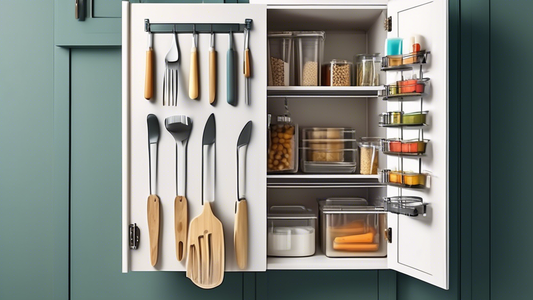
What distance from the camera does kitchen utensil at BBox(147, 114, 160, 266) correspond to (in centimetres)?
149

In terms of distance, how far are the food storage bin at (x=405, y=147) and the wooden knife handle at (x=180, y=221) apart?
648mm

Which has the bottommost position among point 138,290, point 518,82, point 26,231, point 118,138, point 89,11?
point 138,290

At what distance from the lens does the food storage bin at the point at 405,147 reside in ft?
4.41

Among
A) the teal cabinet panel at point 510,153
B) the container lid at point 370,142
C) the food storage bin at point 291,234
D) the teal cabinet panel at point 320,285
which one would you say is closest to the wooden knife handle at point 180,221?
the food storage bin at point 291,234

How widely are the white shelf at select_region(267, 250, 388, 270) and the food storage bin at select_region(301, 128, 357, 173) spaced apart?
302mm

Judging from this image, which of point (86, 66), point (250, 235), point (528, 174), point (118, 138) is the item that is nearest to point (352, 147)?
point (250, 235)

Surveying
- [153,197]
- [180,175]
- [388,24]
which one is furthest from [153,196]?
[388,24]

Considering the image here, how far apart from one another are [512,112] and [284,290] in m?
1.00

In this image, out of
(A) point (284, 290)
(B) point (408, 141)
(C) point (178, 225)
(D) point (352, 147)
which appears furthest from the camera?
(A) point (284, 290)

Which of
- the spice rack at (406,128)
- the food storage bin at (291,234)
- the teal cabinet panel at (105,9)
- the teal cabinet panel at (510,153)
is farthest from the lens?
the teal cabinet panel at (105,9)

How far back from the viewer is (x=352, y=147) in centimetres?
167

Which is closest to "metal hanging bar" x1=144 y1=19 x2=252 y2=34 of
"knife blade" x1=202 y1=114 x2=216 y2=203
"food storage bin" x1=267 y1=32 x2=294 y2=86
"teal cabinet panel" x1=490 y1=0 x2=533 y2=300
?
"food storage bin" x1=267 y1=32 x2=294 y2=86

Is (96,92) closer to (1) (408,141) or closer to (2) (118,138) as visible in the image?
(2) (118,138)

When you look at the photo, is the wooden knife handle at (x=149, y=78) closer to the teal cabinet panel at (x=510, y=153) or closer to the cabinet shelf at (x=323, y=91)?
the cabinet shelf at (x=323, y=91)
